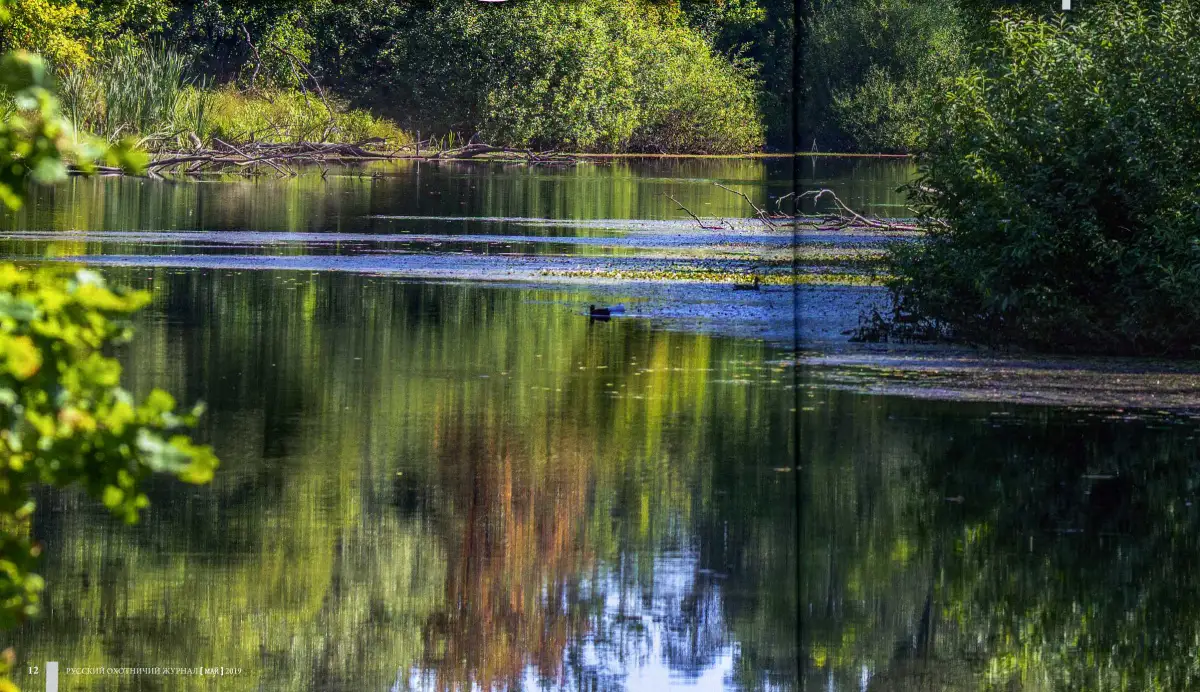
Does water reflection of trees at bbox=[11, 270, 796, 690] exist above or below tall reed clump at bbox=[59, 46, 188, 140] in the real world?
below

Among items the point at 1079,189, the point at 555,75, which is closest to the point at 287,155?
the point at 555,75

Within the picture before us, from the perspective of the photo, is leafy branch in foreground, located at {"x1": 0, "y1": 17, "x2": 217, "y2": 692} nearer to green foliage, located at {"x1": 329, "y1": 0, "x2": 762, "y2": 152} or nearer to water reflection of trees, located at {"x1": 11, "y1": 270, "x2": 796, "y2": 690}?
water reflection of trees, located at {"x1": 11, "y1": 270, "x2": 796, "y2": 690}

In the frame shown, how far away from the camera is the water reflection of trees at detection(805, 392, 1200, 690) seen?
7461mm

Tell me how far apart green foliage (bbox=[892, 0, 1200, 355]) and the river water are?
60.5 inches

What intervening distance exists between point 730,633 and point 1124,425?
473 centimetres

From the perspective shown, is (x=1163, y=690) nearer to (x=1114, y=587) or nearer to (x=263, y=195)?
(x=1114, y=587)

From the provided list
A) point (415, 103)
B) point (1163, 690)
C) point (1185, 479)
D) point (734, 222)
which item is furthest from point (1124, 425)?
point (415, 103)

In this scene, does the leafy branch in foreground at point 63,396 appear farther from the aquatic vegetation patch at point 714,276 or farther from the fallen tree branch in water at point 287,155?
the fallen tree branch in water at point 287,155

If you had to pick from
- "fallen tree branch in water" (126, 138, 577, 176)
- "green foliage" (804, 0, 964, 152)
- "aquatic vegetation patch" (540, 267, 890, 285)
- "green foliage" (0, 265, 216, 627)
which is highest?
"green foliage" (804, 0, 964, 152)

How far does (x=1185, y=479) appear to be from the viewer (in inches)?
403

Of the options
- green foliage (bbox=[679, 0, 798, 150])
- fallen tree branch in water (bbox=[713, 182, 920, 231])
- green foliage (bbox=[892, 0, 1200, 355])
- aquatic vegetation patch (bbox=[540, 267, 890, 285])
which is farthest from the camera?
green foliage (bbox=[679, 0, 798, 150])

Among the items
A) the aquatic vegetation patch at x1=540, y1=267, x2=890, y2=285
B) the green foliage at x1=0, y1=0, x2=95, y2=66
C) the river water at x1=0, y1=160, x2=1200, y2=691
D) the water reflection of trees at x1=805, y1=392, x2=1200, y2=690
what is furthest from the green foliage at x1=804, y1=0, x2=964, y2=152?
the green foliage at x1=0, y1=0, x2=95, y2=66

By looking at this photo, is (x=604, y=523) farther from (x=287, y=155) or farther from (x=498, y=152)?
(x=498, y=152)

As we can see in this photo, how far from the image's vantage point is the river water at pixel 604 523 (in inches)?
290
